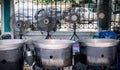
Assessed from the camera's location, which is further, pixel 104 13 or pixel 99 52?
pixel 104 13

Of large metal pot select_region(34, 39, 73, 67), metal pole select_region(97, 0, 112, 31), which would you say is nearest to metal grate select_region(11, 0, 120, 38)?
metal pole select_region(97, 0, 112, 31)

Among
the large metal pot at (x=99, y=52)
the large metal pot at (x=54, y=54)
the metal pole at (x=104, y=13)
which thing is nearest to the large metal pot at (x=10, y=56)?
the large metal pot at (x=54, y=54)

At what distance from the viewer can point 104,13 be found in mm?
6434

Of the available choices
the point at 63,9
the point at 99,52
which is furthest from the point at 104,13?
the point at 99,52

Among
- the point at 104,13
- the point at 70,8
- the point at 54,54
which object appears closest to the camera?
the point at 54,54

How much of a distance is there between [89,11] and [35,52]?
4149 millimetres

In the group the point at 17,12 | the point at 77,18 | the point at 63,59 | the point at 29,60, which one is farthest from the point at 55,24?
the point at 63,59

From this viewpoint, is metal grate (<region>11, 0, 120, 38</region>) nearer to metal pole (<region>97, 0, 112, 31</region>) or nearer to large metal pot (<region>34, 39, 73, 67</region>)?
metal pole (<region>97, 0, 112, 31</region>)

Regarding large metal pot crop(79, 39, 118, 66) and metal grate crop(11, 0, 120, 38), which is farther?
metal grate crop(11, 0, 120, 38)

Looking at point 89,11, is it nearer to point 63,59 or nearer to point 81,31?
point 81,31

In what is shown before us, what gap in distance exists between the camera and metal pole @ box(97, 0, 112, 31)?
6.42 meters

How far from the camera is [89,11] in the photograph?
7297 mm

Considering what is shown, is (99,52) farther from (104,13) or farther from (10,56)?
(104,13)

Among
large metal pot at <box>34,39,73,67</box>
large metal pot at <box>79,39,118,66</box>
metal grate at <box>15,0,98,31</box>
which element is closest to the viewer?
large metal pot at <box>34,39,73,67</box>
